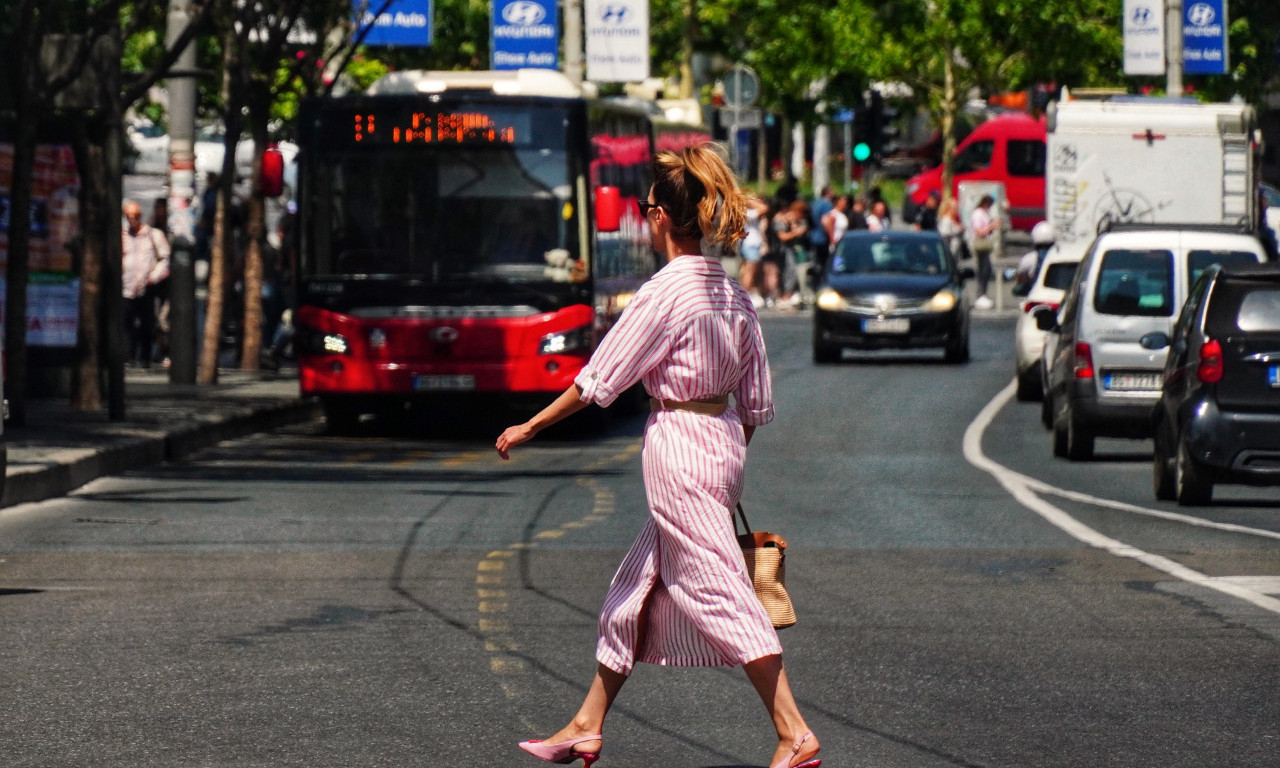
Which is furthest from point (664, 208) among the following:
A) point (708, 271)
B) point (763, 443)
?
point (763, 443)

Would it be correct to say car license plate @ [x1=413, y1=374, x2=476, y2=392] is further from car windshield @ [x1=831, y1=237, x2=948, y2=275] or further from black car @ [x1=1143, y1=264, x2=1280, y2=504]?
car windshield @ [x1=831, y1=237, x2=948, y2=275]

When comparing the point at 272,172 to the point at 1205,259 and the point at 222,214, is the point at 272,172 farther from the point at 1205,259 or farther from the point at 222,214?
the point at 1205,259

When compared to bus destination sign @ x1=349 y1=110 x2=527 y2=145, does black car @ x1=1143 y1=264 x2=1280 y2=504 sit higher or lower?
lower

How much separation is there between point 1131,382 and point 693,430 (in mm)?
11905

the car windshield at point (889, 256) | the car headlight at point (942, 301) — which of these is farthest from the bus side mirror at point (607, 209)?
the car windshield at point (889, 256)

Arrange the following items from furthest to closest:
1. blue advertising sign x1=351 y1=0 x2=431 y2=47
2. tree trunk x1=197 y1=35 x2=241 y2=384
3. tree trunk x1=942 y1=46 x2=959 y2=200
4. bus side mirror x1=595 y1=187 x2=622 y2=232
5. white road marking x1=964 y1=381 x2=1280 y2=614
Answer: tree trunk x1=942 y1=46 x2=959 y2=200, blue advertising sign x1=351 y1=0 x2=431 y2=47, tree trunk x1=197 y1=35 x2=241 y2=384, bus side mirror x1=595 y1=187 x2=622 y2=232, white road marking x1=964 y1=381 x2=1280 y2=614

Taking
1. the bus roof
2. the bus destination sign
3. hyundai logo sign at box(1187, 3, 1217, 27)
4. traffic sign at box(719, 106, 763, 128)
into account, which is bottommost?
the bus destination sign

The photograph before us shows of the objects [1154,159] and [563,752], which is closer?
[563,752]

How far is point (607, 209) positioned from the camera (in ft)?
64.7

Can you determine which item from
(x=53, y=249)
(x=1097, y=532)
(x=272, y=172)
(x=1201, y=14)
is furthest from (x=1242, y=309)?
(x=1201, y=14)

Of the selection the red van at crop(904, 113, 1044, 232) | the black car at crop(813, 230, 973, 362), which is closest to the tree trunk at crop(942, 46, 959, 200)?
the red van at crop(904, 113, 1044, 232)

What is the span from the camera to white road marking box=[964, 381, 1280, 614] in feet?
34.0

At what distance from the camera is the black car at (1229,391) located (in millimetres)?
14078

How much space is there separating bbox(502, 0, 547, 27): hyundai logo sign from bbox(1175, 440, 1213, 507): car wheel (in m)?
17.6
